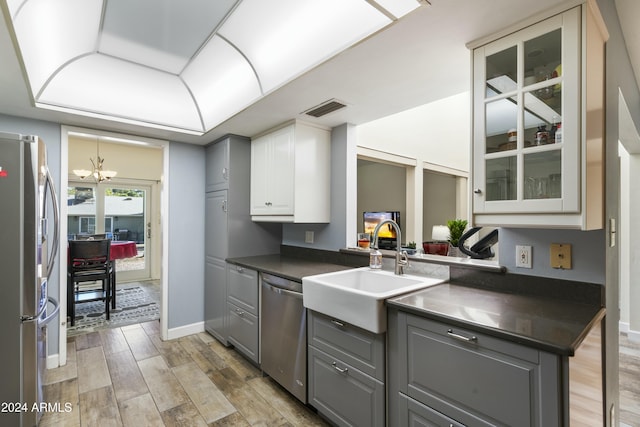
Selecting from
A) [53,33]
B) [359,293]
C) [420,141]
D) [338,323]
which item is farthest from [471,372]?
[420,141]

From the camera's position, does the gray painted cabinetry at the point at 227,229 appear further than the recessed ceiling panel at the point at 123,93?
Yes

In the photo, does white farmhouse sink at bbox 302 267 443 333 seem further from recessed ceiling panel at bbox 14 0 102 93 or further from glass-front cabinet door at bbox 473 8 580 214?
recessed ceiling panel at bbox 14 0 102 93

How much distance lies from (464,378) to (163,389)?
86.4 inches

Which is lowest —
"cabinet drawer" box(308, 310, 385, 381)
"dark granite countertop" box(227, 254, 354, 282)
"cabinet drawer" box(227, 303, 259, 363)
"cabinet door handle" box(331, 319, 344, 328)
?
"cabinet drawer" box(227, 303, 259, 363)

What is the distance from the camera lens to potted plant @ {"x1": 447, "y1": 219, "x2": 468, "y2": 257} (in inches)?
92.1

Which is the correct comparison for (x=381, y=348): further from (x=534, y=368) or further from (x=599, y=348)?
(x=599, y=348)

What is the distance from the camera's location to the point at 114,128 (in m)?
2.98

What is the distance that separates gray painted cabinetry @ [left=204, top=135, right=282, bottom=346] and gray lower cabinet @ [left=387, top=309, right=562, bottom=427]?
74.1 inches

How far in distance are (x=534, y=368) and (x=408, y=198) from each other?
414 centimetres

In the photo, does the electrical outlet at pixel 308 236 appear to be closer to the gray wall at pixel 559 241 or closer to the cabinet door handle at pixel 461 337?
the gray wall at pixel 559 241

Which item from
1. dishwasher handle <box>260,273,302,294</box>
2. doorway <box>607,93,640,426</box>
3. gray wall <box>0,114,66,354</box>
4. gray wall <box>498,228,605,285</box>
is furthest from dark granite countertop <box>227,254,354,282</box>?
doorway <box>607,93,640,426</box>

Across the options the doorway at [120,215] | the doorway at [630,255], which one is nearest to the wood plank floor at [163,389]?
the doorway at [120,215]

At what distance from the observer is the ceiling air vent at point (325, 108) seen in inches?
92.0

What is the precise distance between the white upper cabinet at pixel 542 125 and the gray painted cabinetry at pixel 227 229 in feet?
7.66
